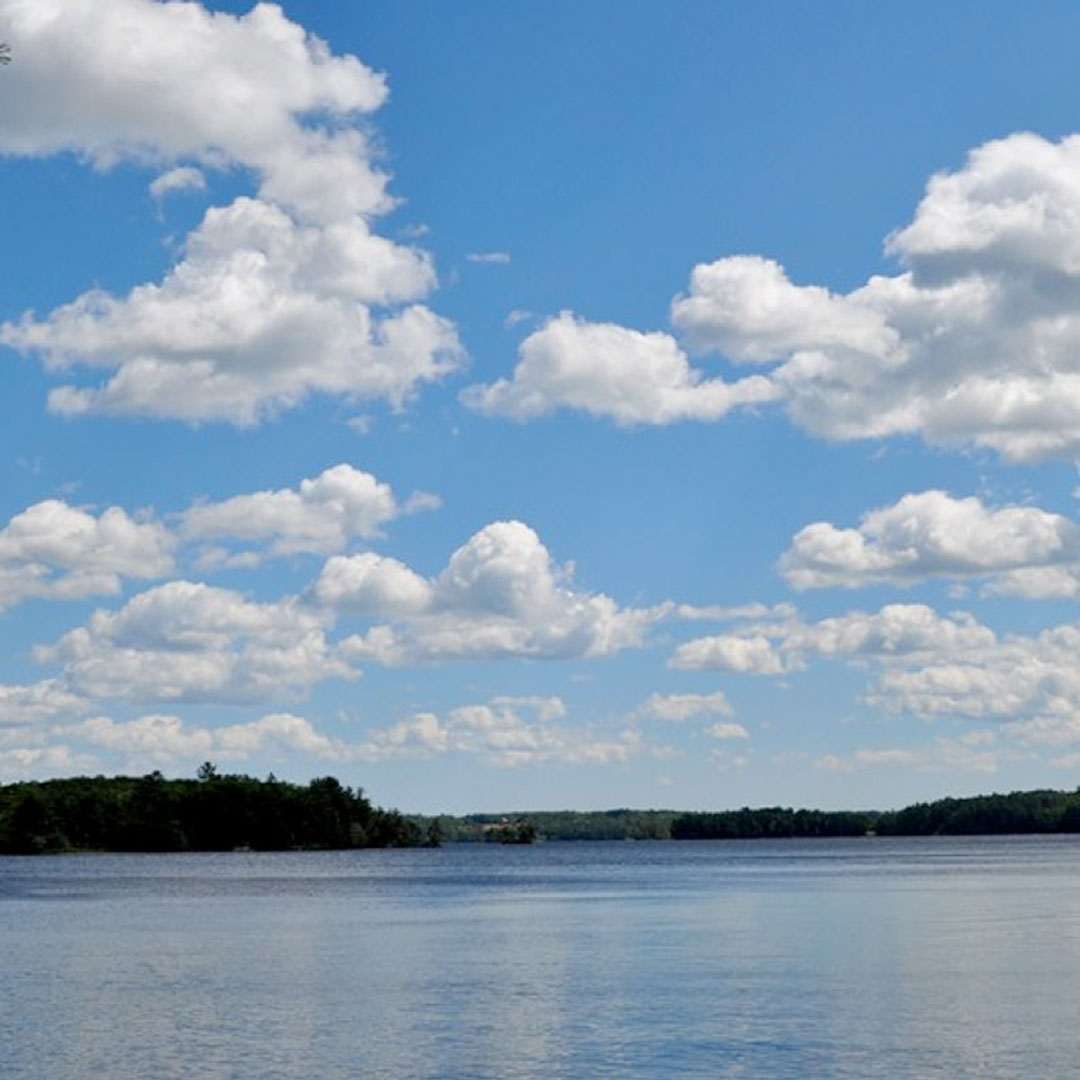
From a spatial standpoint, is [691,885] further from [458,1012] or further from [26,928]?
[458,1012]

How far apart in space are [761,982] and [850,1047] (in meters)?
15.8

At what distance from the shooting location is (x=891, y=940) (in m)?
82.6

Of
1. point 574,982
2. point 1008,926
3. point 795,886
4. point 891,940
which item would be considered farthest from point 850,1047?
point 795,886

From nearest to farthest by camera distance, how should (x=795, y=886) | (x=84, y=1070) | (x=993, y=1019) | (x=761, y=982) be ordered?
1. (x=84, y=1070)
2. (x=993, y=1019)
3. (x=761, y=982)
4. (x=795, y=886)

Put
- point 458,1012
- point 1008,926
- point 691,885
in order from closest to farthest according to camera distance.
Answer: point 458,1012, point 1008,926, point 691,885

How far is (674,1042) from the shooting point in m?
50.1

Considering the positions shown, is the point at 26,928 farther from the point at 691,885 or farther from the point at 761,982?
the point at 691,885

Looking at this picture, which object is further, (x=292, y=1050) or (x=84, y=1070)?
(x=292, y=1050)

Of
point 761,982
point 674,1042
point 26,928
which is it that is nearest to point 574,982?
point 761,982

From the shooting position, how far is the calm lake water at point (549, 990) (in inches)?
1876

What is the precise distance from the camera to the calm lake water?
156ft

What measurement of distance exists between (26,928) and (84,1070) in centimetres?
5558

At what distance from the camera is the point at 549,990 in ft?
207

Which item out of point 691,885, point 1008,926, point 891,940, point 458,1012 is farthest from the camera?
point 691,885
